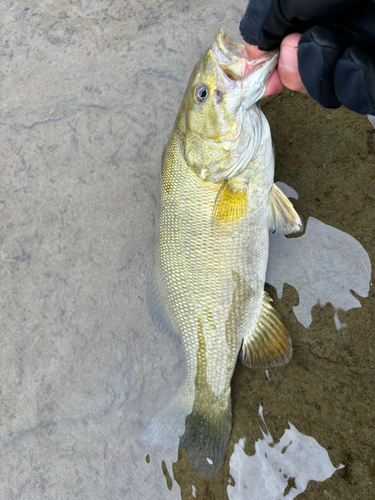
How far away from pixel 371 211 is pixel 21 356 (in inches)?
106

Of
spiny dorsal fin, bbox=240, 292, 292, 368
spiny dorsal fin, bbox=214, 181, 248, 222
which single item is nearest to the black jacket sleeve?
spiny dorsal fin, bbox=214, 181, 248, 222

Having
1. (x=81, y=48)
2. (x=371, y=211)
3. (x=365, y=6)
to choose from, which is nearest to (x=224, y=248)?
(x=371, y=211)

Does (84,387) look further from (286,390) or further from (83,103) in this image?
(83,103)

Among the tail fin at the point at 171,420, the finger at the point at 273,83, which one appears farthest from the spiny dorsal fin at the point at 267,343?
the finger at the point at 273,83

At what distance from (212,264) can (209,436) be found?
116 cm

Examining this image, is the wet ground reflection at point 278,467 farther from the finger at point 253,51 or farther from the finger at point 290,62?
the finger at point 253,51

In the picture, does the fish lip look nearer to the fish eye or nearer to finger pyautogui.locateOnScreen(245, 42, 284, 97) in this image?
finger pyautogui.locateOnScreen(245, 42, 284, 97)

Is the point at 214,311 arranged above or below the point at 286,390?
above

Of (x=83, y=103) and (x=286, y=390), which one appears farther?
(x=83, y=103)

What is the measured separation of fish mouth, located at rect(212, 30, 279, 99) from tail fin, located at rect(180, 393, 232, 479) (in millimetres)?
2009

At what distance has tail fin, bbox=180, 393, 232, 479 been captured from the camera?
8.35 feet

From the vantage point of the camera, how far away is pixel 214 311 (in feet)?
8.33

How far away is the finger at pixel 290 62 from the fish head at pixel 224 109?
144 millimetres

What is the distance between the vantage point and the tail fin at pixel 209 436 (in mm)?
2545
